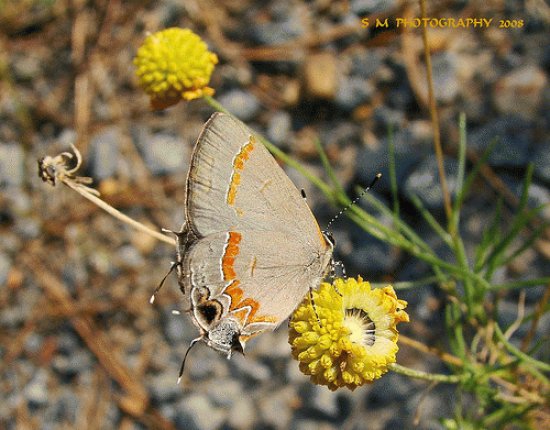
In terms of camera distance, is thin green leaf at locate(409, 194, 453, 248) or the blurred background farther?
the blurred background

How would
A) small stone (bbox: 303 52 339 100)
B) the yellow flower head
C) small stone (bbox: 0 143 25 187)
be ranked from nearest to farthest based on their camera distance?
the yellow flower head
small stone (bbox: 303 52 339 100)
small stone (bbox: 0 143 25 187)

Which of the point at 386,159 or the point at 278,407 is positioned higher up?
the point at 386,159

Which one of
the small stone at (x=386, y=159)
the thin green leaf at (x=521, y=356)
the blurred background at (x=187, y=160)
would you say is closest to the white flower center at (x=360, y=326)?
the thin green leaf at (x=521, y=356)

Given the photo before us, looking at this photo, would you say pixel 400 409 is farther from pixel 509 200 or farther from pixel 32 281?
pixel 32 281

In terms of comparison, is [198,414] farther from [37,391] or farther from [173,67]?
[173,67]

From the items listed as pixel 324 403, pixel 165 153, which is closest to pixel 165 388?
pixel 324 403

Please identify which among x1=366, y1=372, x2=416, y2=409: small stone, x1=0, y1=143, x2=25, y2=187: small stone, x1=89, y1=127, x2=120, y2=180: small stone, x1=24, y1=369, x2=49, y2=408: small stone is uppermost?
x1=89, y1=127, x2=120, y2=180: small stone

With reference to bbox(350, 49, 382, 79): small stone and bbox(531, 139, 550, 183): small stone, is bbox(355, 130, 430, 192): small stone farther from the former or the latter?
bbox(531, 139, 550, 183): small stone

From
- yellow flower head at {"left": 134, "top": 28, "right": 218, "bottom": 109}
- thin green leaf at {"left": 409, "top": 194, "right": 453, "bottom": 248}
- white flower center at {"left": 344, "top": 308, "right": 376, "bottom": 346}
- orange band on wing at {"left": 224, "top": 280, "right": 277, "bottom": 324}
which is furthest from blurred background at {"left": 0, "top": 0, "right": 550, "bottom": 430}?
orange band on wing at {"left": 224, "top": 280, "right": 277, "bottom": 324}
